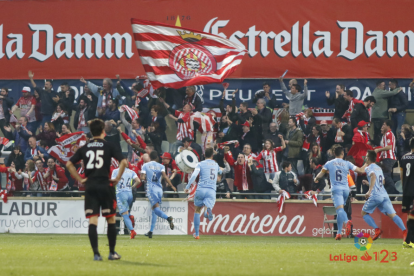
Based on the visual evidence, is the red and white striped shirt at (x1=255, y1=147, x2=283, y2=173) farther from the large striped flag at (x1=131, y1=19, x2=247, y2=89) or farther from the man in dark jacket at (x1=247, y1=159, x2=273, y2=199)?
Result: the large striped flag at (x1=131, y1=19, x2=247, y2=89)

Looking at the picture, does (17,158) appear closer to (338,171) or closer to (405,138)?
(338,171)

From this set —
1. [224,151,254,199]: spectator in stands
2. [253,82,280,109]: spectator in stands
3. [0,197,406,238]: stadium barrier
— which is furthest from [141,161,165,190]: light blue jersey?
[253,82,280,109]: spectator in stands

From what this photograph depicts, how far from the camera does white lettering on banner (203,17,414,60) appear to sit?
69.1 ft

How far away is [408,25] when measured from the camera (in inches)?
825

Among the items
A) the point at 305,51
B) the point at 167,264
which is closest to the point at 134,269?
the point at 167,264

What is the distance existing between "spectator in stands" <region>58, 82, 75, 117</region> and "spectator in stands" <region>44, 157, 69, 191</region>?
1.87m

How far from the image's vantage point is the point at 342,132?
19422mm

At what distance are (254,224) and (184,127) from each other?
142 inches

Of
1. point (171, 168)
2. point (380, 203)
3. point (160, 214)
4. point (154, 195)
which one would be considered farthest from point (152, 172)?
point (380, 203)

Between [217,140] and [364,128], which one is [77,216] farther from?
[364,128]

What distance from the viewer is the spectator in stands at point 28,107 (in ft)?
71.9

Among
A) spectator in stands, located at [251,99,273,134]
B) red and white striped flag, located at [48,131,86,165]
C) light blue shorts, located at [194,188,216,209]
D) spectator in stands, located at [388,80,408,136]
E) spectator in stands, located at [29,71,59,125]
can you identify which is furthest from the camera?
spectator in stands, located at [29,71,59,125]

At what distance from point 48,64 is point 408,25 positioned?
463 inches

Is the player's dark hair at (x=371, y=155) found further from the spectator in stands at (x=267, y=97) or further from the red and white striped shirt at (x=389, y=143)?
the spectator in stands at (x=267, y=97)
